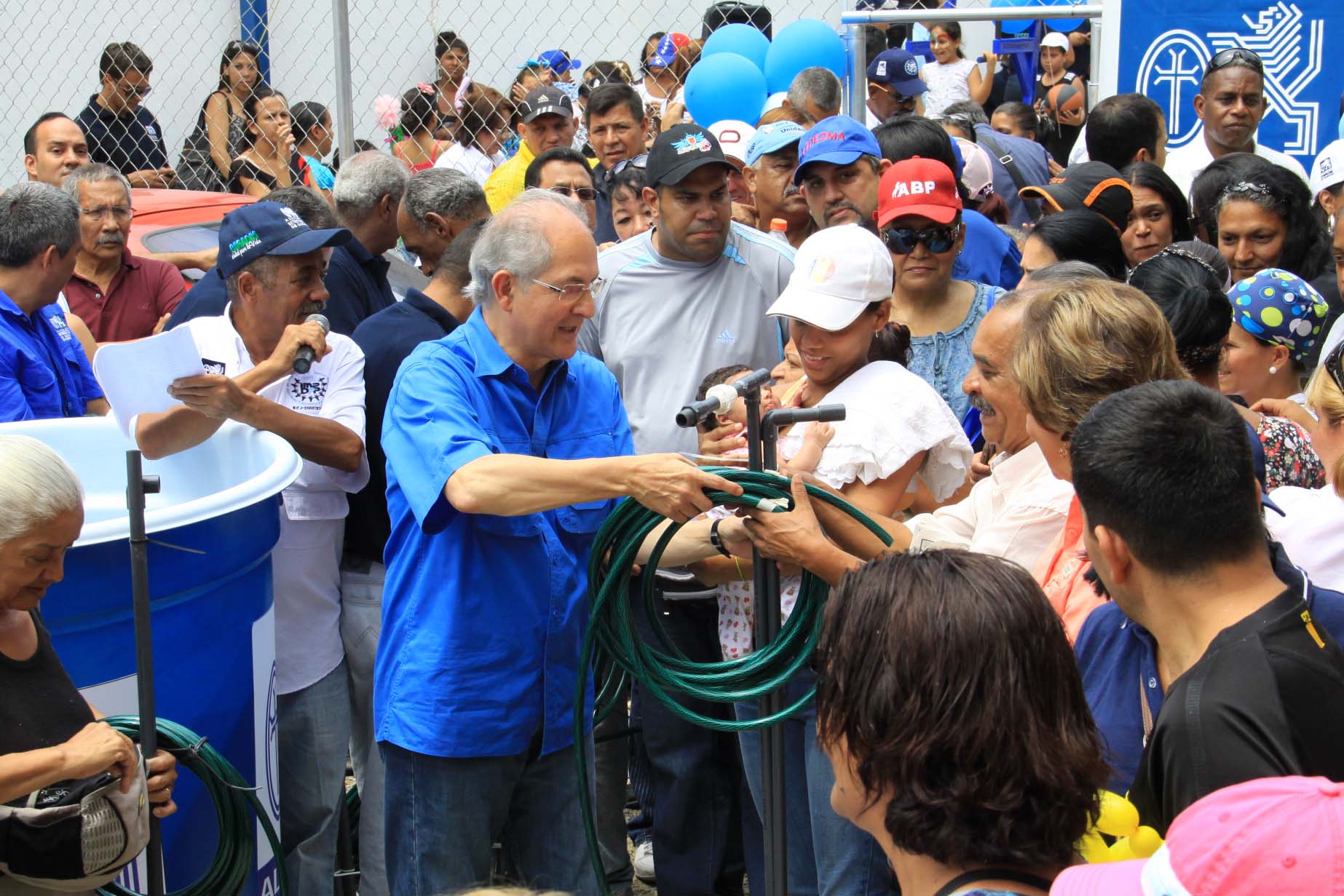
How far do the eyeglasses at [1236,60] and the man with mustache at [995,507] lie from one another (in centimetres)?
351

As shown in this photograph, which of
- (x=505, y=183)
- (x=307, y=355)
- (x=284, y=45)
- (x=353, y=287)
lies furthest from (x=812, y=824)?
(x=284, y=45)

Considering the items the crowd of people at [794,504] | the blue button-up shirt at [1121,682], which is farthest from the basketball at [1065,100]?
the blue button-up shirt at [1121,682]

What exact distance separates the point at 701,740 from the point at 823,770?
903 millimetres

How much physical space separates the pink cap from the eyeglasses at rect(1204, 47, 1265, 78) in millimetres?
4970

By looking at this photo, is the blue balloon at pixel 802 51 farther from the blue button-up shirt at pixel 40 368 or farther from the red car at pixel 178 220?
the blue button-up shirt at pixel 40 368

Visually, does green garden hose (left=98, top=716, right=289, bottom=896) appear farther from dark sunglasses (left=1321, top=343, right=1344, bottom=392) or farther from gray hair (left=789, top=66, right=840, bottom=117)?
gray hair (left=789, top=66, right=840, bottom=117)

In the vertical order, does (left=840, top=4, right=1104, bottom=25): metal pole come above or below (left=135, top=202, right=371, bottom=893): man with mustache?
above

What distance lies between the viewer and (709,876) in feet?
12.4

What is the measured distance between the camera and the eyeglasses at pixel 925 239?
3.90 metres

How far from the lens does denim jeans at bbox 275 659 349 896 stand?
3.54 metres

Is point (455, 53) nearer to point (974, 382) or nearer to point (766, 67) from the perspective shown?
point (766, 67)

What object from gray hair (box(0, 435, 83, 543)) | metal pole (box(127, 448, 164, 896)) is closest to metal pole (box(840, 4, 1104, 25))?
metal pole (box(127, 448, 164, 896))

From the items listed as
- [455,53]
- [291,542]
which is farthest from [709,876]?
[455,53]

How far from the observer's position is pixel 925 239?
3904 millimetres
